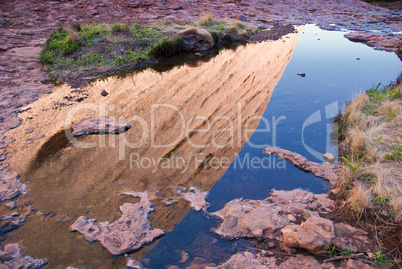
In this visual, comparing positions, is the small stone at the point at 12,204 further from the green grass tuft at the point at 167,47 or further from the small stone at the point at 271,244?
the green grass tuft at the point at 167,47

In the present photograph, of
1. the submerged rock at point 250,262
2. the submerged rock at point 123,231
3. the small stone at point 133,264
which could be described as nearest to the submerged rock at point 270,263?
the submerged rock at point 250,262

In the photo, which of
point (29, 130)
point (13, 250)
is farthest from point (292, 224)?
point (29, 130)

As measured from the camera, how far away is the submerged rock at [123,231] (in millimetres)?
2750

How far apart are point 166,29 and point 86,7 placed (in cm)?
373

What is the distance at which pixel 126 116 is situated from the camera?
5.17 m

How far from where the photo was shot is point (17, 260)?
2611 millimetres

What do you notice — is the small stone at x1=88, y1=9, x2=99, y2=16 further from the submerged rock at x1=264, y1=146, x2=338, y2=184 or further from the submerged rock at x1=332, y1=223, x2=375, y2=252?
the submerged rock at x1=332, y1=223, x2=375, y2=252

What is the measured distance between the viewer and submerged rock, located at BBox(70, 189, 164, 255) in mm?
2750

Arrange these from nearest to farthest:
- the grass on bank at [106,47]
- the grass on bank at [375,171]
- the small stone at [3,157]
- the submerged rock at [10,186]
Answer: the grass on bank at [375,171]
the submerged rock at [10,186]
the small stone at [3,157]
the grass on bank at [106,47]

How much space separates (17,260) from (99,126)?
8.06ft

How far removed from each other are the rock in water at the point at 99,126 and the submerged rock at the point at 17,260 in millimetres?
2182

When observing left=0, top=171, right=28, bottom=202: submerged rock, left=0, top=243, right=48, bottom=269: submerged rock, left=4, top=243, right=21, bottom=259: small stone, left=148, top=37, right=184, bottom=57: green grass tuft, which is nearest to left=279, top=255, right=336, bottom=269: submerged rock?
left=0, top=243, right=48, bottom=269: submerged rock

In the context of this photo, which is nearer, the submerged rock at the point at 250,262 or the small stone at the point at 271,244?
the submerged rock at the point at 250,262

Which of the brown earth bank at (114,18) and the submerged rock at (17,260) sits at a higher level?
the brown earth bank at (114,18)
